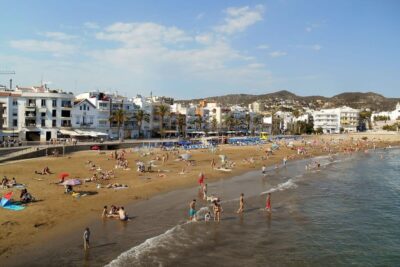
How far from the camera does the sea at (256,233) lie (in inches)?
644

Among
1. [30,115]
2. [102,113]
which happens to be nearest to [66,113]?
[30,115]

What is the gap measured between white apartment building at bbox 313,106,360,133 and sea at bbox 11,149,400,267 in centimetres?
12169

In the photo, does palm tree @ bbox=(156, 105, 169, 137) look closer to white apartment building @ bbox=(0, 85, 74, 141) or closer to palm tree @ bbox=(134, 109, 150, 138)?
palm tree @ bbox=(134, 109, 150, 138)

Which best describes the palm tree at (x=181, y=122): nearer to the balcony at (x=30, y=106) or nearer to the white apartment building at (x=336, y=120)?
the balcony at (x=30, y=106)

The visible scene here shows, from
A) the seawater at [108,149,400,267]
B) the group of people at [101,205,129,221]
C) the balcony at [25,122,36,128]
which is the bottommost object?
the seawater at [108,149,400,267]

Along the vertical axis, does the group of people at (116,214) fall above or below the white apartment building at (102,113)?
below

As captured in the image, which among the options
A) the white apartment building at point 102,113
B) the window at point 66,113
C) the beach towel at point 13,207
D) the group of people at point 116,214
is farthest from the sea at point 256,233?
the white apartment building at point 102,113

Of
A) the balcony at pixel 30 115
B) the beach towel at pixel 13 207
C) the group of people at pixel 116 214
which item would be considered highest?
the balcony at pixel 30 115

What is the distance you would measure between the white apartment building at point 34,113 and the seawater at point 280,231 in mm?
40844

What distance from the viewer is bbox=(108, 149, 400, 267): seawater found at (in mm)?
16594

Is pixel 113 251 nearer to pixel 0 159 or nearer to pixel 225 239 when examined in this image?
pixel 225 239

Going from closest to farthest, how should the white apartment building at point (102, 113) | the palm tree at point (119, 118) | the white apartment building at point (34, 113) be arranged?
the white apartment building at point (34, 113)
the white apartment building at point (102, 113)
the palm tree at point (119, 118)

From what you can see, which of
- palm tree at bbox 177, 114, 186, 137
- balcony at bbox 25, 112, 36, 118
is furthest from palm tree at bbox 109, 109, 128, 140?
palm tree at bbox 177, 114, 186, 137

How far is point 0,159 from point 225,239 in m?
29.5
